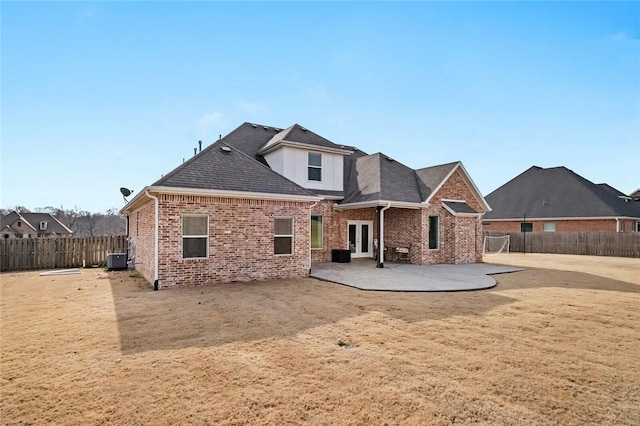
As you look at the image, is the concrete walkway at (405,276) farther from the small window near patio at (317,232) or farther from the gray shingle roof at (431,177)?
the gray shingle roof at (431,177)

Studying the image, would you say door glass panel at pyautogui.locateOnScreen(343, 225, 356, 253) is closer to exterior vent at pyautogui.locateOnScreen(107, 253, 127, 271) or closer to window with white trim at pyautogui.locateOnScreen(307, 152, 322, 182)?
window with white trim at pyautogui.locateOnScreen(307, 152, 322, 182)

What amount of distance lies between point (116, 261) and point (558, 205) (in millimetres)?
32551

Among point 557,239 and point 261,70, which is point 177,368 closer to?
point 261,70

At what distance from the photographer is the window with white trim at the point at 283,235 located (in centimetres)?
1192

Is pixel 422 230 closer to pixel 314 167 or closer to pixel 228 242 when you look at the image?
pixel 314 167

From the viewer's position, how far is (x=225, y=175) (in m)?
11.5

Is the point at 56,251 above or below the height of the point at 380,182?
below

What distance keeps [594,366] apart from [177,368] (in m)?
5.71

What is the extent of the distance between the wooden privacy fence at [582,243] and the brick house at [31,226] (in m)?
53.7

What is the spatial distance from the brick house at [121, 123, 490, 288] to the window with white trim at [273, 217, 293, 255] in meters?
0.04

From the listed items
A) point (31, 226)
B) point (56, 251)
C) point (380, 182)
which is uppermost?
point (380, 182)

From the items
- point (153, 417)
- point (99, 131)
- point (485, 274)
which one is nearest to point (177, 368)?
point (153, 417)

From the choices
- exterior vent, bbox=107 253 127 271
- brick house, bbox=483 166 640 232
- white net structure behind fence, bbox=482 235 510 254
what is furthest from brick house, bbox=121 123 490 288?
brick house, bbox=483 166 640 232

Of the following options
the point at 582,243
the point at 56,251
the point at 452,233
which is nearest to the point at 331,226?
the point at 452,233
